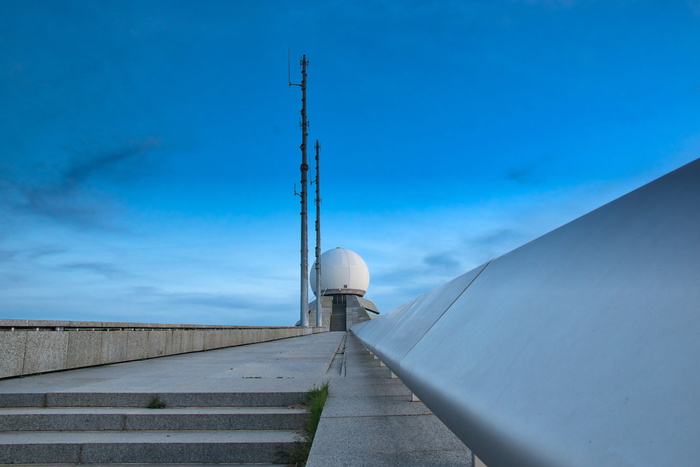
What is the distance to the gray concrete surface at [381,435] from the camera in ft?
8.86

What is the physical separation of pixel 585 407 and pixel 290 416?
3.80 m

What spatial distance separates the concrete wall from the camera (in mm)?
6953

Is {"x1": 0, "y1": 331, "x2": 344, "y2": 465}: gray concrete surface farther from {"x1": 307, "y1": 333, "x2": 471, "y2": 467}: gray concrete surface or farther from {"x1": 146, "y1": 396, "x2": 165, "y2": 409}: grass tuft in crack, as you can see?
{"x1": 307, "y1": 333, "x2": 471, "y2": 467}: gray concrete surface

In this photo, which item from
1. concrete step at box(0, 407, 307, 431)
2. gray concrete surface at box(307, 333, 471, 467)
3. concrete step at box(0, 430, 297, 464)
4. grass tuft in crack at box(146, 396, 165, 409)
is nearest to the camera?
gray concrete surface at box(307, 333, 471, 467)

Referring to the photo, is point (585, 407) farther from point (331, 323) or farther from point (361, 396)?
point (331, 323)

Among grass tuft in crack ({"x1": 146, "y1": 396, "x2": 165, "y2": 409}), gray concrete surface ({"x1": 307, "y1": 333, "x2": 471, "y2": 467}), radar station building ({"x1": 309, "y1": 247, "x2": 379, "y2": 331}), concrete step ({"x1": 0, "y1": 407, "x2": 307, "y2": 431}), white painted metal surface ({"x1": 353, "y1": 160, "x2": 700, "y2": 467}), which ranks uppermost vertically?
radar station building ({"x1": 309, "y1": 247, "x2": 379, "y2": 331})

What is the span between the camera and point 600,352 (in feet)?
3.27

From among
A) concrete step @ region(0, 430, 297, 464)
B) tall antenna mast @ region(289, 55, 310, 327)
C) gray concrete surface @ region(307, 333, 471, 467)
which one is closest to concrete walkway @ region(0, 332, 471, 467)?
gray concrete surface @ region(307, 333, 471, 467)

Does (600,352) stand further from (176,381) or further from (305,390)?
(176,381)

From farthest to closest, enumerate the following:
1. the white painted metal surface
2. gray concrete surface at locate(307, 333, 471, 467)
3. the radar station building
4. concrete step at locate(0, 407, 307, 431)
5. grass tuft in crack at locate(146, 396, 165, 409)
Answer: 1. the radar station building
2. grass tuft in crack at locate(146, 396, 165, 409)
3. concrete step at locate(0, 407, 307, 431)
4. gray concrete surface at locate(307, 333, 471, 467)
5. the white painted metal surface

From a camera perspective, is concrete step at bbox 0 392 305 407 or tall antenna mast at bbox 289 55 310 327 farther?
tall antenna mast at bbox 289 55 310 327

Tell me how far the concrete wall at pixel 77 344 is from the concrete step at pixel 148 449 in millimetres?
3294

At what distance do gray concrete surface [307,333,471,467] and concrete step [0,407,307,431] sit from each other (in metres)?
0.51

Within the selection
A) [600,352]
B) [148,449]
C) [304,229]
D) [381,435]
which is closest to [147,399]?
[148,449]
